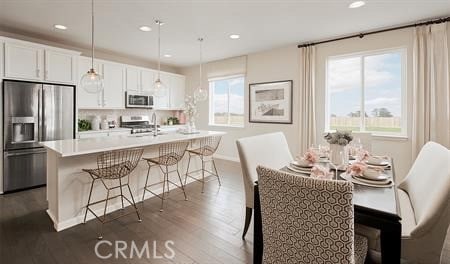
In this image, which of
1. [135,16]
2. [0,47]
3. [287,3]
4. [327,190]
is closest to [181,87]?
[135,16]

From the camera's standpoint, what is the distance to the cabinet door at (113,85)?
494cm

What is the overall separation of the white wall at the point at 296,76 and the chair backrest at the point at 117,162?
334cm

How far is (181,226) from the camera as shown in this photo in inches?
98.2

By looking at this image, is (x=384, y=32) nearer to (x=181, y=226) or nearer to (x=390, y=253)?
(x=390, y=253)

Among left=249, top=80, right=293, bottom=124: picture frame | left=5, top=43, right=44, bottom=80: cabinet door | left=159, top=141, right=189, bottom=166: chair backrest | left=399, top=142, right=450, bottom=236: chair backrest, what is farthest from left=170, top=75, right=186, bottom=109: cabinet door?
left=399, top=142, right=450, bottom=236: chair backrest

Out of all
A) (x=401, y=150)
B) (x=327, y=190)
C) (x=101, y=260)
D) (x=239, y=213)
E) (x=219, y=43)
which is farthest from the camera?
(x=219, y=43)

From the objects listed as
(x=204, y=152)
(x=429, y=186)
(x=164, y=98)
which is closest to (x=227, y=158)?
(x=204, y=152)

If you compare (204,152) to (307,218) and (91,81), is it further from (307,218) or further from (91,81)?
(307,218)

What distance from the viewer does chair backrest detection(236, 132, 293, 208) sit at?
2.16 metres

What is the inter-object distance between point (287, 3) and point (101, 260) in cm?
353

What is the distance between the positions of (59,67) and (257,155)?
12.9 ft

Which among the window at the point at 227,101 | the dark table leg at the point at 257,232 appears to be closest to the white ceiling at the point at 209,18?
the window at the point at 227,101

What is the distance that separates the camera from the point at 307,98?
180 inches

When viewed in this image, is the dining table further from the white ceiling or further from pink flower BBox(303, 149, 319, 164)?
the white ceiling
